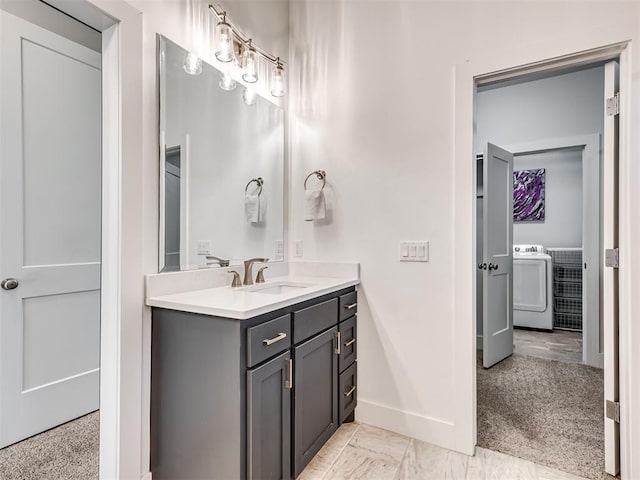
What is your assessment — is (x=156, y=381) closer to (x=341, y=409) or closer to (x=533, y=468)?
(x=341, y=409)

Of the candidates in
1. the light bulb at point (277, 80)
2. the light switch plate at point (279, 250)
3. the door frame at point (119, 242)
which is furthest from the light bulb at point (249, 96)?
the light switch plate at point (279, 250)

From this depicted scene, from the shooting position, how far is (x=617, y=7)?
4.90ft

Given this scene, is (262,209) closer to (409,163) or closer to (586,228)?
(409,163)

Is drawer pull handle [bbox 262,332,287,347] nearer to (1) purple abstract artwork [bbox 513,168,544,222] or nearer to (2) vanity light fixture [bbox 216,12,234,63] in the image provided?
(2) vanity light fixture [bbox 216,12,234,63]

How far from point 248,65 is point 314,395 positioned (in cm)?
178

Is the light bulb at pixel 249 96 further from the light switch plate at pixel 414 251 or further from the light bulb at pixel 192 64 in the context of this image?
the light switch plate at pixel 414 251

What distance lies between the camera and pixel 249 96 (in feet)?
6.73

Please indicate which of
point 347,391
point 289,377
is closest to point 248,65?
point 289,377

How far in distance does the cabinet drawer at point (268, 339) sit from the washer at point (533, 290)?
3781 millimetres

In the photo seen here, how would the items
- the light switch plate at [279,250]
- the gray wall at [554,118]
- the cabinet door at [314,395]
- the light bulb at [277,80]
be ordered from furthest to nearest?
the gray wall at [554,118], the light switch plate at [279,250], the light bulb at [277,80], the cabinet door at [314,395]

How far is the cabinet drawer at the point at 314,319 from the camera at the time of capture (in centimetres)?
152

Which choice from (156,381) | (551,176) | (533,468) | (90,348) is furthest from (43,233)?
(551,176)

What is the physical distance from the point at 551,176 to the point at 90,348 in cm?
534

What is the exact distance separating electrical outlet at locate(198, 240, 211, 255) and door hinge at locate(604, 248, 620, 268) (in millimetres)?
1927
